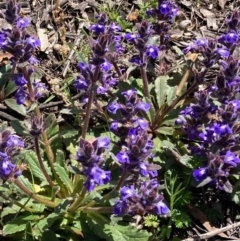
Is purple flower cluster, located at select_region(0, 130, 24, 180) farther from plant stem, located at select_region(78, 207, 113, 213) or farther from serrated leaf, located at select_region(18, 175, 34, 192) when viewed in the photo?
plant stem, located at select_region(78, 207, 113, 213)

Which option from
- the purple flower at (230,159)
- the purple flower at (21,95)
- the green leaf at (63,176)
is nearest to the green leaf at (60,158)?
the green leaf at (63,176)

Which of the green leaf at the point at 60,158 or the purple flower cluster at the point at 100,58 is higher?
the purple flower cluster at the point at 100,58

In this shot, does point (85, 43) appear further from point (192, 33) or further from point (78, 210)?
point (78, 210)

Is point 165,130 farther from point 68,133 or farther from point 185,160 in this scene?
point 68,133

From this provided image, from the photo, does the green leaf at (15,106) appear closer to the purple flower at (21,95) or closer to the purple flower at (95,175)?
the purple flower at (21,95)

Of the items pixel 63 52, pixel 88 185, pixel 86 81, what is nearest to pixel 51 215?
pixel 88 185
